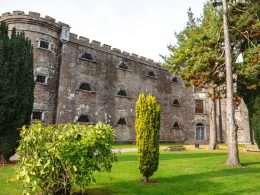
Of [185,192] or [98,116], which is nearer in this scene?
[185,192]

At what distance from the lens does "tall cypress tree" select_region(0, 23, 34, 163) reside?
11180 mm

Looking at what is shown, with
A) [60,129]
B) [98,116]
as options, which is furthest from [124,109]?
[60,129]

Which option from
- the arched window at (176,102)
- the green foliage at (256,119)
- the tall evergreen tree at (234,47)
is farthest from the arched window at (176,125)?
the green foliage at (256,119)

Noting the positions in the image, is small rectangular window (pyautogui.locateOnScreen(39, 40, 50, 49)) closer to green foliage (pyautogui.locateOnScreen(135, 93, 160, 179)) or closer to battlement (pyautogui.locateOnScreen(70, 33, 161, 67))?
battlement (pyautogui.locateOnScreen(70, 33, 161, 67))

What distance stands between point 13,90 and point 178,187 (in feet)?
29.0

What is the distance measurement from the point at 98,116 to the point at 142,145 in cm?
1661

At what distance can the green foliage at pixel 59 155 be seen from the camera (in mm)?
5418

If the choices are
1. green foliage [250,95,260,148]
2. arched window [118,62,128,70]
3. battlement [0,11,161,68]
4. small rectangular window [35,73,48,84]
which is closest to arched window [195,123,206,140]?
battlement [0,11,161,68]

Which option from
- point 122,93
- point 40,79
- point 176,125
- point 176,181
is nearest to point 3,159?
point 176,181

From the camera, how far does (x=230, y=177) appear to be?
9141 mm

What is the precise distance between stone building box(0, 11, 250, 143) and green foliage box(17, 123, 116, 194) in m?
15.4

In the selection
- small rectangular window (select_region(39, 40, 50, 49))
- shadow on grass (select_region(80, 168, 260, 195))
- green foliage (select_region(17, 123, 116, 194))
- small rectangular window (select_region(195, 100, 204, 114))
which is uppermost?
small rectangular window (select_region(39, 40, 50, 49))

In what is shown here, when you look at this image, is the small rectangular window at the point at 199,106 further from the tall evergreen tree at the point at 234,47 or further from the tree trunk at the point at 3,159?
the tree trunk at the point at 3,159

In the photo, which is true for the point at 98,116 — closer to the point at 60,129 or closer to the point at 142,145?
the point at 142,145
